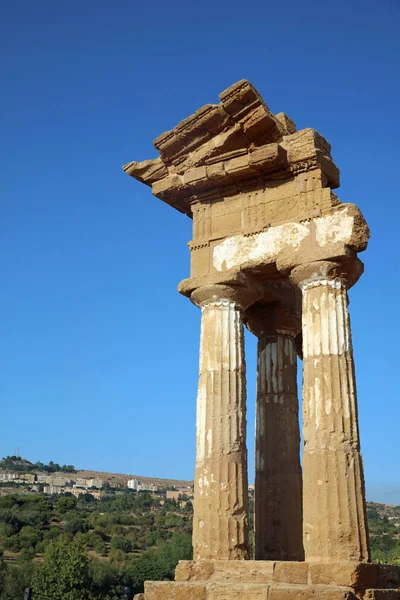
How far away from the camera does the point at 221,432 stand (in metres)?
12.9

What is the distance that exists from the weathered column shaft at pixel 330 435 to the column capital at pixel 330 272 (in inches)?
1.1

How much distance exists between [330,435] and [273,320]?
4220 millimetres

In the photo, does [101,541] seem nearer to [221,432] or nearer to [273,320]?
[273,320]

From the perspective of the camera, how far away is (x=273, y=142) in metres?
13.9

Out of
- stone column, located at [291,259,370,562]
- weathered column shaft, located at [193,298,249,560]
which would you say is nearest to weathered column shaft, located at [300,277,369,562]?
stone column, located at [291,259,370,562]

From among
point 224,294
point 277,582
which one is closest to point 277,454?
point 224,294

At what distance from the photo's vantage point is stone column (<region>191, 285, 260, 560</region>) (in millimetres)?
12359

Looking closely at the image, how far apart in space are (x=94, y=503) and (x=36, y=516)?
1090 inches

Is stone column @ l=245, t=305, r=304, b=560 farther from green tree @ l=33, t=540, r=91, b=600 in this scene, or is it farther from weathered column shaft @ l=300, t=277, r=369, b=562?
green tree @ l=33, t=540, r=91, b=600

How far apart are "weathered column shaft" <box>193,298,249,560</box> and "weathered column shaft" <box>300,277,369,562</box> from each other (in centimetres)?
152

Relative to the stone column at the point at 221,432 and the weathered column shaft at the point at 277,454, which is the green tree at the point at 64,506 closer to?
the weathered column shaft at the point at 277,454

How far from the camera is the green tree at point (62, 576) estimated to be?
49406 millimetres

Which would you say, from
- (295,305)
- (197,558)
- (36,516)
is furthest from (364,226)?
(36,516)

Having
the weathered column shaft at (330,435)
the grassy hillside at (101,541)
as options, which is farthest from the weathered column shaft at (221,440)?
the grassy hillside at (101,541)
